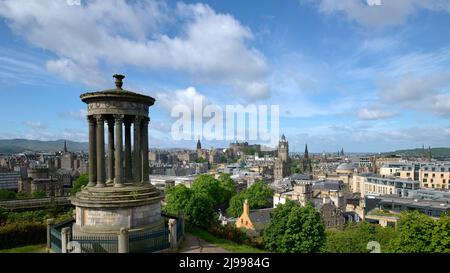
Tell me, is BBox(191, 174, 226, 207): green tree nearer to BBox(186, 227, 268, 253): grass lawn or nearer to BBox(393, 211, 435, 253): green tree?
BBox(186, 227, 268, 253): grass lawn

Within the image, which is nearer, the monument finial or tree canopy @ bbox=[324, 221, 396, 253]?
the monument finial

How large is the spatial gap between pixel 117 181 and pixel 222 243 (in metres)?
7.14

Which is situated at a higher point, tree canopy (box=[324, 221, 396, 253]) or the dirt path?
the dirt path

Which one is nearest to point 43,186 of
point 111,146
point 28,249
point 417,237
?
point 28,249

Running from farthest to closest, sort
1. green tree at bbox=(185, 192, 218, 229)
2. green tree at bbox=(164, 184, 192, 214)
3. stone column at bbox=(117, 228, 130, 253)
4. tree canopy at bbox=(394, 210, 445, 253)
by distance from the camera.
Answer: green tree at bbox=(164, 184, 192, 214) → green tree at bbox=(185, 192, 218, 229) → tree canopy at bbox=(394, 210, 445, 253) → stone column at bbox=(117, 228, 130, 253)

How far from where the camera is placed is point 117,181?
16.5 metres

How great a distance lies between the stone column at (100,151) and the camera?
663 inches

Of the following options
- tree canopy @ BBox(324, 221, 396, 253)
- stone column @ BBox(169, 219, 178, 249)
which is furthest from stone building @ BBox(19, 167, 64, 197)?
stone column @ BBox(169, 219, 178, 249)

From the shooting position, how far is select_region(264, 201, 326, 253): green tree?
27.3 m

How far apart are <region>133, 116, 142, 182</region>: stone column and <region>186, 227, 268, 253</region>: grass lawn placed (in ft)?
18.6

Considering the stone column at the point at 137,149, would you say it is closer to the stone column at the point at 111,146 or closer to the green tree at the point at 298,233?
the stone column at the point at 111,146
